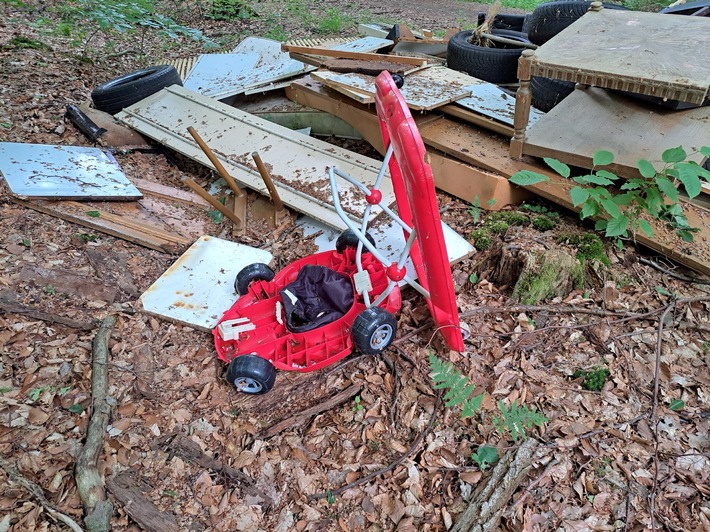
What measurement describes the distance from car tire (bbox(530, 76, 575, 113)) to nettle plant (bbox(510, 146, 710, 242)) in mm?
1369

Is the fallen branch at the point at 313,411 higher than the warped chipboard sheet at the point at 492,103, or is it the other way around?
the warped chipboard sheet at the point at 492,103

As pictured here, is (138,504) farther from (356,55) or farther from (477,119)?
(356,55)

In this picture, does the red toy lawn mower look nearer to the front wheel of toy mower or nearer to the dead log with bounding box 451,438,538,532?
the front wheel of toy mower

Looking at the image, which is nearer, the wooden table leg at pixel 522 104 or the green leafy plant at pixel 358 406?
the green leafy plant at pixel 358 406

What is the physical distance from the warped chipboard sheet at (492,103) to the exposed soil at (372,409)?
1.21 m

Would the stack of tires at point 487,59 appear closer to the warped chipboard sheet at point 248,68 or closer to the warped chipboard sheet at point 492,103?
the warped chipboard sheet at point 492,103

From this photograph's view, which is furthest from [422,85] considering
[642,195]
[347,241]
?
[642,195]

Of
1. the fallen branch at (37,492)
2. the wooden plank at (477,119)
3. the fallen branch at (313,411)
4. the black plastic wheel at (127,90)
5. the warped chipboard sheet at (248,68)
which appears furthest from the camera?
the warped chipboard sheet at (248,68)

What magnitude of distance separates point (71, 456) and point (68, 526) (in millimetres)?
353

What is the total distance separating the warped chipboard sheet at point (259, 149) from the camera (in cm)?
384

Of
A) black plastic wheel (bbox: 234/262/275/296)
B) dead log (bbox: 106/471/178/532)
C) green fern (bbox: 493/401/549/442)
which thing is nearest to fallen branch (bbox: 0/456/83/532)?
dead log (bbox: 106/471/178/532)

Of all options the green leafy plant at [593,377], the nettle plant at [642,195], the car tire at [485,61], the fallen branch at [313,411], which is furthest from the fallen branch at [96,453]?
the car tire at [485,61]

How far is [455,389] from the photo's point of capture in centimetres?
238

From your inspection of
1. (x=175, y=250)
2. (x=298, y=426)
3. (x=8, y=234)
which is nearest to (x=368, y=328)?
(x=298, y=426)
